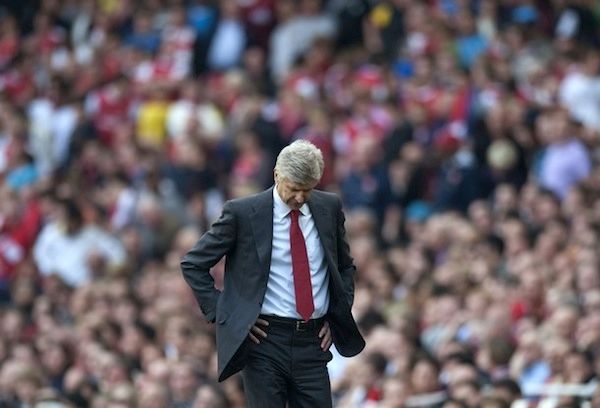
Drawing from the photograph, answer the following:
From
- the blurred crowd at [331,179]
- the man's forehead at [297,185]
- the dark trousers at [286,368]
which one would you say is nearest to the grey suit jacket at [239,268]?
the dark trousers at [286,368]

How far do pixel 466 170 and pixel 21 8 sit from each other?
33.9ft

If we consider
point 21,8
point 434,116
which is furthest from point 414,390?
point 21,8

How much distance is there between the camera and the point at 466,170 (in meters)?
16.4

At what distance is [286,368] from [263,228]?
731mm

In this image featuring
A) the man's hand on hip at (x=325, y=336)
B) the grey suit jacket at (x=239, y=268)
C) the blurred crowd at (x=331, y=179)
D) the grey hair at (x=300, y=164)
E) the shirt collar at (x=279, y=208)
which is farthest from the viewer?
the blurred crowd at (x=331, y=179)

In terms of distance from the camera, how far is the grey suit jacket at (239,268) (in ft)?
30.0

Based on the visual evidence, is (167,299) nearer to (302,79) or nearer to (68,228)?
(68,228)

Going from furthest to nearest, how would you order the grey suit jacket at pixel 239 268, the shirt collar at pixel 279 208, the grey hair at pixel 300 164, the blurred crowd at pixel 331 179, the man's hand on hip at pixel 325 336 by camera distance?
the blurred crowd at pixel 331 179
the man's hand on hip at pixel 325 336
the shirt collar at pixel 279 208
the grey suit jacket at pixel 239 268
the grey hair at pixel 300 164

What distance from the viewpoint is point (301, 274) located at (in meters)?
9.20

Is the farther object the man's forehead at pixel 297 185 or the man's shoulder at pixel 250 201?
the man's shoulder at pixel 250 201

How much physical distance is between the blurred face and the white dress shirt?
106mm

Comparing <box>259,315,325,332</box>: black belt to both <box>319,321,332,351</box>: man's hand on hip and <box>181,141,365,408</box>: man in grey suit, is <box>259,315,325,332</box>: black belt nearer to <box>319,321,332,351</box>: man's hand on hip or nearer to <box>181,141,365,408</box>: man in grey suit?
<box>181,141,365,408</box>: man in grey suit

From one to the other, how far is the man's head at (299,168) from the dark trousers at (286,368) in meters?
0.71

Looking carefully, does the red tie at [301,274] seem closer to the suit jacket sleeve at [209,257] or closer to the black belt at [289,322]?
the black belt at [289,322]
